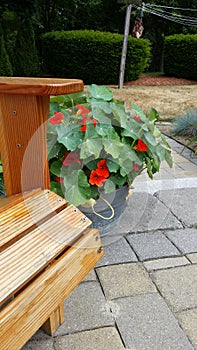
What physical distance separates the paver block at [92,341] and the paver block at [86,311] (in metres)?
0.02

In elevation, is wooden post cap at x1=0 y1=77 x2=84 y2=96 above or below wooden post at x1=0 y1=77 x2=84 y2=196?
above

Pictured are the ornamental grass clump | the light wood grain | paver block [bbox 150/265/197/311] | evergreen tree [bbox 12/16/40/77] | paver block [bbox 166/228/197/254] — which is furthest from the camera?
evergreen tree [bbox 12/16/40/77]

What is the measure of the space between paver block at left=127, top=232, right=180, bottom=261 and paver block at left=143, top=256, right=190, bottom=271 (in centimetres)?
3

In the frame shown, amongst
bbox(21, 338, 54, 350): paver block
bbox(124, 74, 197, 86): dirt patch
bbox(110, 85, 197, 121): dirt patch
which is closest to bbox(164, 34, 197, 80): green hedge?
bbox(124, 74, 197, 86): dirt patch

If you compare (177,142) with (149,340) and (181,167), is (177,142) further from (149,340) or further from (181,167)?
(149,340)

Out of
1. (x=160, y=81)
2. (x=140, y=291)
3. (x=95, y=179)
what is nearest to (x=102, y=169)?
(x=95, y=179)

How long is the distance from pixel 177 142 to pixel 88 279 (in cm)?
261

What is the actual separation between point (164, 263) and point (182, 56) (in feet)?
31.7

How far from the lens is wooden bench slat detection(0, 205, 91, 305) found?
759mm

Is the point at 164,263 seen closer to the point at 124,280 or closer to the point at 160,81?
the point at 124,280

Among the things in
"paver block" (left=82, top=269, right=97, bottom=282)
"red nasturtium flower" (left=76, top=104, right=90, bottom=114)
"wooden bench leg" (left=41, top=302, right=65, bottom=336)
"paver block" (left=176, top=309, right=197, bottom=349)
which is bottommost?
"paver block" (left=82, top=269, right=97, bottom=282)

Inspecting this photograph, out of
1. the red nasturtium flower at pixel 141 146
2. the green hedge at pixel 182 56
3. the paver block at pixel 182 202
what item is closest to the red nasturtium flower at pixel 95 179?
the red nasturtium flower at pixel 141 146

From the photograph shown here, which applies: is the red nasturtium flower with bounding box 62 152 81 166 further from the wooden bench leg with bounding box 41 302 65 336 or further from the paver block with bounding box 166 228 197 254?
the paver block with bounding box 166 228 197 254

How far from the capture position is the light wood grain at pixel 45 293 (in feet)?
2.42
